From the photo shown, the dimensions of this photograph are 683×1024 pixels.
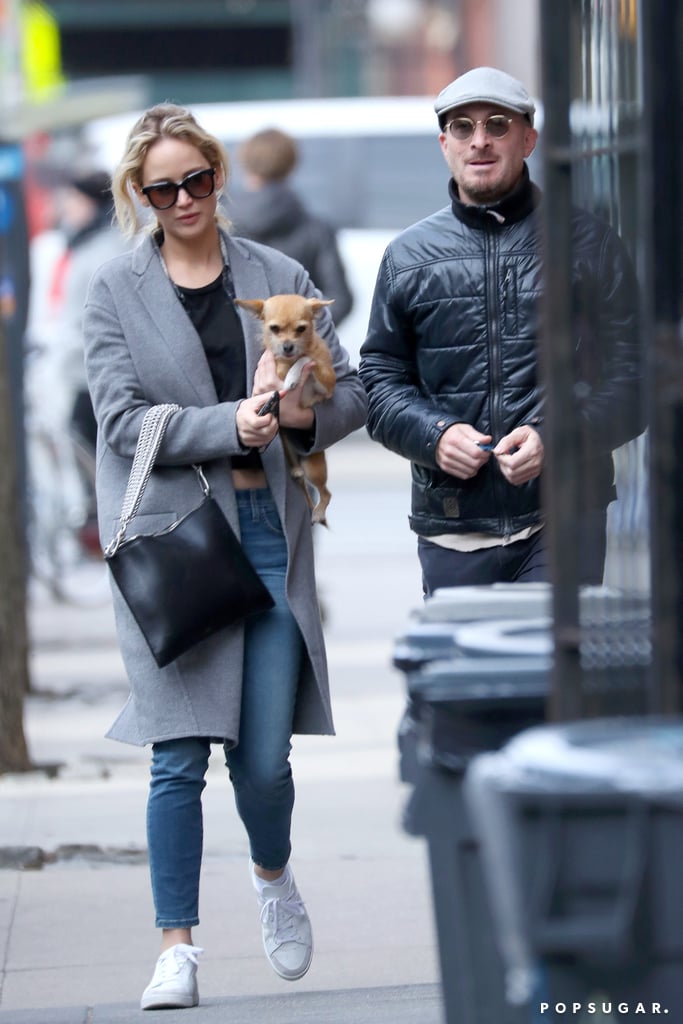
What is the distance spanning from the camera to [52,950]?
4.95 meters

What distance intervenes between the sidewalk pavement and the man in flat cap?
1.01m

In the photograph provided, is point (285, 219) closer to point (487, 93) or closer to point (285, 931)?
point (487, 93)

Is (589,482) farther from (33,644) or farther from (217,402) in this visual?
(33,644)

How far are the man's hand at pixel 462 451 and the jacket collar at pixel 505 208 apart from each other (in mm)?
513

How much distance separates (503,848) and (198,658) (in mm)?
1978

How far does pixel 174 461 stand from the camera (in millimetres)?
4320

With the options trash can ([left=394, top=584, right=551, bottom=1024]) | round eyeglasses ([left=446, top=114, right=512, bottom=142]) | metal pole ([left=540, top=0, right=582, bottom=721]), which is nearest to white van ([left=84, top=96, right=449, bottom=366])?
round eyeglasses ([left=446, top=114, right=512, bottom=142])

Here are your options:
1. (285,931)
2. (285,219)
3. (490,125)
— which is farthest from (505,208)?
(285,219)

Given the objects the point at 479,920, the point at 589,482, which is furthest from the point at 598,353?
the point at 479,920

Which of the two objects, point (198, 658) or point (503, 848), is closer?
point (503, 848)

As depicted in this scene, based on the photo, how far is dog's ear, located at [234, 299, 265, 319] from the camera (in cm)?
435

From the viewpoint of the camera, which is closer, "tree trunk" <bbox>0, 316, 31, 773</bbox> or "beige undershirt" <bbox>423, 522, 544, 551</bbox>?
"beige undershirt" <bbox>423, 522, 544, 551</bbox>

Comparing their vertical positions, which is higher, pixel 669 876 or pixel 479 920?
pixel 669 876

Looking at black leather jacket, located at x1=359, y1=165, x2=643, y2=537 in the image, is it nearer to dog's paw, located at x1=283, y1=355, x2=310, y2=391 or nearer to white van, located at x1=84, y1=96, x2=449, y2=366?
dog's paw, located at x1=283, y1=355, x2=310, y2=391
